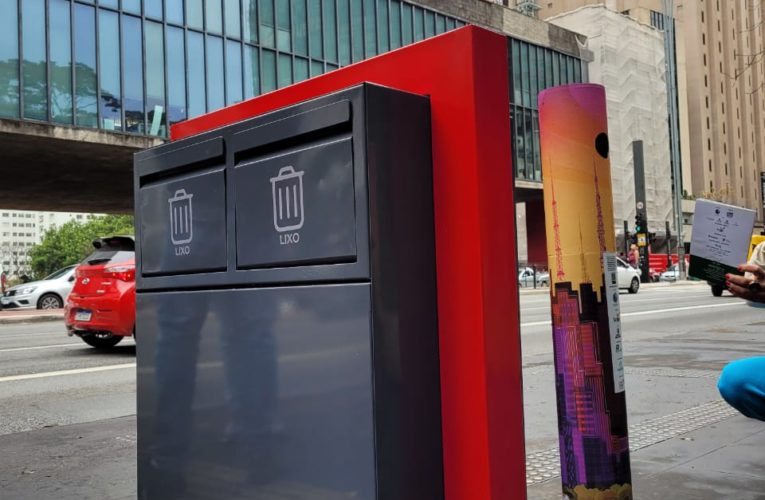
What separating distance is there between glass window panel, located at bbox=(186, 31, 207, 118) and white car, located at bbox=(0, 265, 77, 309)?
7019mm

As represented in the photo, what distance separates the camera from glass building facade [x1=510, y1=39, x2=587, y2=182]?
4191 cm

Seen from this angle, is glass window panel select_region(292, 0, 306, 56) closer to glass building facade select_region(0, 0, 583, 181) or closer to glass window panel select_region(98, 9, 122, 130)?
glass building facade select_region(0, 0, 583, 181)

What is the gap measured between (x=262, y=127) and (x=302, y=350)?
25.3 inches

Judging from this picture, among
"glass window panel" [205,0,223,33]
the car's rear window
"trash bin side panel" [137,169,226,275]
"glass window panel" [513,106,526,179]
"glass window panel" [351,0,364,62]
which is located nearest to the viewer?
"trash bin side panel" [137,169,226,275]

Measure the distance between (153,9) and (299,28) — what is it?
7.03 meters

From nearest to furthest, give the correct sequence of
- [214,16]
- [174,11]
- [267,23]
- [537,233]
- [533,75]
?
[537,233]
[174,11]
[214,16]
[267,23]
[533,75]

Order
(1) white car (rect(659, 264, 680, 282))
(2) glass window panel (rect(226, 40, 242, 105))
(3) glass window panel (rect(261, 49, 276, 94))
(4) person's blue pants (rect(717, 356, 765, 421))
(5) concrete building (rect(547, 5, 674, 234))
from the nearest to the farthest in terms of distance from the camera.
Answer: (4) person's blue pants (rect(717, 356, 765, 421)) < (2) glass window panel (rect(226, 40, 242, 105)) < (3) glass window panel (rect(261, 49, 276, 94)) < (1) white car (rect(659, 264, 680, 282)) < (5) concrete building (rect(547, 5, 674, 234))

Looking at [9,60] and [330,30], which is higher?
[330,30]

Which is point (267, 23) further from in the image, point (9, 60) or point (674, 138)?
point (674, 138)

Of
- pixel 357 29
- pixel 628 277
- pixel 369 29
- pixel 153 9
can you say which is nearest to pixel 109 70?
pixel 153 9

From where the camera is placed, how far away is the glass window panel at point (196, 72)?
2628 cm

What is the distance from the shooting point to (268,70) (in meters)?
29.3

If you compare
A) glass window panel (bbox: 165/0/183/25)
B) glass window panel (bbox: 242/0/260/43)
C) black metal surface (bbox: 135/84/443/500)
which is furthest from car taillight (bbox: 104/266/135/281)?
glass window panel (bbox: 242/0/260/43)

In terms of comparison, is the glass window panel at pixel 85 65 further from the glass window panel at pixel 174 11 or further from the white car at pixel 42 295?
the white car at pixel 42 295
